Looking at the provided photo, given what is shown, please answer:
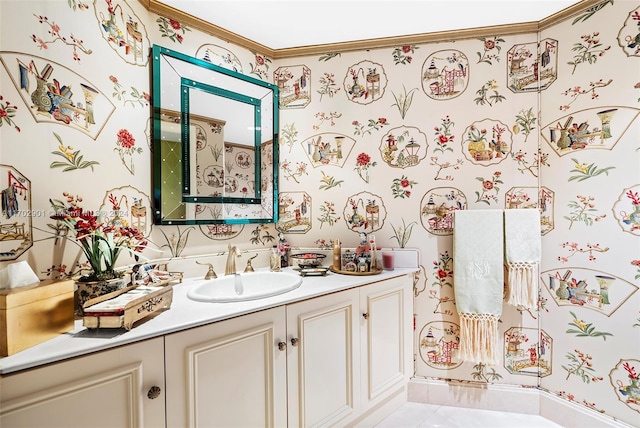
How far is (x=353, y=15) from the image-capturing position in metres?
1.58

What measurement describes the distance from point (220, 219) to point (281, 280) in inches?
19.7

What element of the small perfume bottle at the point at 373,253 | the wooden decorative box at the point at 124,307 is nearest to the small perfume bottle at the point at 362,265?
the small perfume bottle at the point at 373,253

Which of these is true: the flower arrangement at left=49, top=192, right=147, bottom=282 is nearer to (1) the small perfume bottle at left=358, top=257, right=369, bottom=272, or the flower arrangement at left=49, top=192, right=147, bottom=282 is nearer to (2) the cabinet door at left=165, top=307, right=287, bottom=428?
(2) the cabinet door at left=165, top=307, right=287, bottom=428

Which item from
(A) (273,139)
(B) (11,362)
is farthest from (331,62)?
(B) (11,362)

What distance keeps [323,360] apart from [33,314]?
105 cm

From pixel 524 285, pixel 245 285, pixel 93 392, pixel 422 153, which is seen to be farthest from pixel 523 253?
pixel 93 392

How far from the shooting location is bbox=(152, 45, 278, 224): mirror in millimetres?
1466

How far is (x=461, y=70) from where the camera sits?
1750mm

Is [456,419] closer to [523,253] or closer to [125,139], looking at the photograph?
[523,253]

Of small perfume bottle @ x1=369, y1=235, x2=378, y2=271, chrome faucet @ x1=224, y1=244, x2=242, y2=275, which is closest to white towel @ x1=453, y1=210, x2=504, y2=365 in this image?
small perfume bottle @ x1=369, y1=235, x2=378, y2=271

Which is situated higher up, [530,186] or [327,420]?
[530,186]

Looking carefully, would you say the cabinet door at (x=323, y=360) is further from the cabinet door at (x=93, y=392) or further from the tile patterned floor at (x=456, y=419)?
the cabinet door at (x=93, y=392)

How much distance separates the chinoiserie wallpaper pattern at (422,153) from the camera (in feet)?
3.52

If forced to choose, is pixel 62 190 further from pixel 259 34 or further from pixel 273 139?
pixel 259 34
